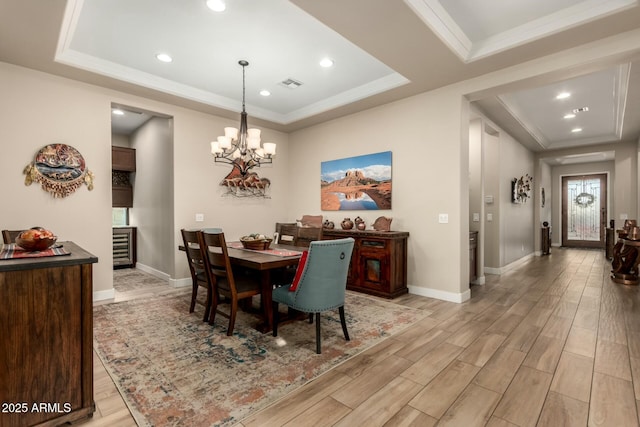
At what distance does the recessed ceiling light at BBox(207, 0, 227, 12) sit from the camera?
8.36 feet

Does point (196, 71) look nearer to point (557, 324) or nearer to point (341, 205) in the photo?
point (341, 205)

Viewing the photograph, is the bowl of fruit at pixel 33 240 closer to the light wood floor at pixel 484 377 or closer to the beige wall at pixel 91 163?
the light wood floor at pixel 484 377

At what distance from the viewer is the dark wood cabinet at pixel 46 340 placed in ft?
4.87

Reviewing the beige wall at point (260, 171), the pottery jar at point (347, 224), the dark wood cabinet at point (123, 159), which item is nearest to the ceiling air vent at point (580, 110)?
the beige wall at point (260, 171)

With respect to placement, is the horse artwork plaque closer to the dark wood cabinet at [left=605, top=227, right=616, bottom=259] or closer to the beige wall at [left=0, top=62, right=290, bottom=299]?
the beige wall at [left=0, top=62, right=290, bottom=299]

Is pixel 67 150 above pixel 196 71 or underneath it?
underneath

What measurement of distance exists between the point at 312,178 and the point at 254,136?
87.9 inches

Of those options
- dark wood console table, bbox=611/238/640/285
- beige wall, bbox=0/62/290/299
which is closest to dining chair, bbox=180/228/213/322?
beige wall, bbox=0/62/290/299

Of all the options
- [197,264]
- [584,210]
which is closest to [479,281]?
[197,264]

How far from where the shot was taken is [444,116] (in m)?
3.96

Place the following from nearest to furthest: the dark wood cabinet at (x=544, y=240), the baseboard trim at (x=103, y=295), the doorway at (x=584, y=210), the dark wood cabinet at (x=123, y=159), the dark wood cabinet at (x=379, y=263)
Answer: the baseboard trim at (x=103, y=295) < the dark wood cabinet at (x=379, y=263) < the dark wood cabinet at (x=123, y=159) < the dark wood cabinet at (x=544, y=240) < the doorway at (x=584, y=210)

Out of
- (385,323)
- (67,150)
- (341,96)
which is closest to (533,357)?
(385,323)

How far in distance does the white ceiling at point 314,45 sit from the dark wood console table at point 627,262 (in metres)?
2.03

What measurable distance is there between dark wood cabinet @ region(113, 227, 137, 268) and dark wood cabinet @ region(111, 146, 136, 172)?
1192mm
